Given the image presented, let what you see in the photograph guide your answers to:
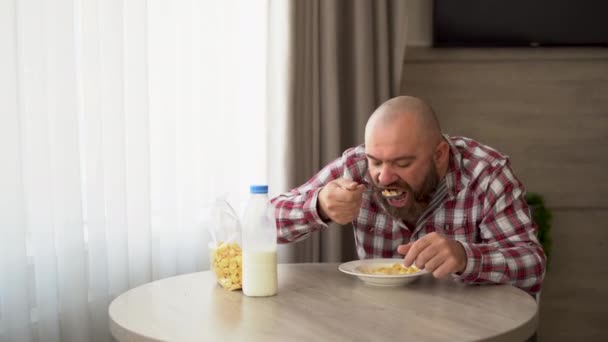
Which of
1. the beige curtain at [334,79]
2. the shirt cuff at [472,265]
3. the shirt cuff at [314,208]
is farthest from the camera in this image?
the beige curtain at [334,79]

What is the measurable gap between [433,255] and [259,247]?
370mm

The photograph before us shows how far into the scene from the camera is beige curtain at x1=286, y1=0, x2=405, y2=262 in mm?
2740

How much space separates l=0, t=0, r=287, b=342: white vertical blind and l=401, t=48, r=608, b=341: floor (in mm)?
861

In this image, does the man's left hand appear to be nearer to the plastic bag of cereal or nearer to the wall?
the plastic bag of cereal

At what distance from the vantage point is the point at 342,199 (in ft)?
5.84


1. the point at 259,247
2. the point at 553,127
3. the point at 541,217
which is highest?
the point at 553,127

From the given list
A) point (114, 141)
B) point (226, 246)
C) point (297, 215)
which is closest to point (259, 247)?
point (226, 246)

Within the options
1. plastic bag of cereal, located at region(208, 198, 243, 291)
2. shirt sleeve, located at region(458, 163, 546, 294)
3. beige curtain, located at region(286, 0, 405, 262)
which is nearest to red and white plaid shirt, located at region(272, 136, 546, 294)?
shirt sleeve, located at region(458, 163, 546, 294)

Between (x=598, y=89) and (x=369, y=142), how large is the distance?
1681 millimetres

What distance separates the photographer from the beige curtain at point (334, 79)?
8.99 ft

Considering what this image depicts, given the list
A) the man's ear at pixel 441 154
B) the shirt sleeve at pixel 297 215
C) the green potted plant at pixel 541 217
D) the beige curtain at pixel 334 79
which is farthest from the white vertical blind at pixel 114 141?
the green potted plant at pixel 541 217

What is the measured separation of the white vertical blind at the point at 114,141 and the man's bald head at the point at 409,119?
0.73 metres

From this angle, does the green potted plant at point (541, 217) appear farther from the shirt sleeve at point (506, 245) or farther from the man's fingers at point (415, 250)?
the man's fingers at point (415, 250)

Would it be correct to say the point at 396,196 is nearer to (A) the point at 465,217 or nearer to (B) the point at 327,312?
(A) the point at 465,217
